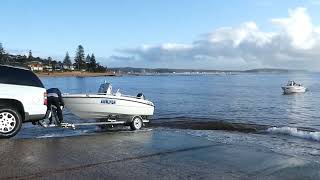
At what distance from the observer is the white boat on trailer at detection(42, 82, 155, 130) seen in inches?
643

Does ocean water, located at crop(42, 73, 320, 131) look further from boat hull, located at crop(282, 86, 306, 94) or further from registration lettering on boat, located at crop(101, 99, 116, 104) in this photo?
registration lettering on boat, located at crop(101, 99, 116, 104)

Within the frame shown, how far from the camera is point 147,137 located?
1429 cm

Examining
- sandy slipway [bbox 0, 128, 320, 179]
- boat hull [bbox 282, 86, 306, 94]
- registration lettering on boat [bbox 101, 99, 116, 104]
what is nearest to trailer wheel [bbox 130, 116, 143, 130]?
registration lettering on boat [bbox 101, 99, 116, 104]

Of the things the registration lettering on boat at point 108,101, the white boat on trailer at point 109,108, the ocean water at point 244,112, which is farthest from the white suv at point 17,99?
the registration lettering on boat at point 108,101

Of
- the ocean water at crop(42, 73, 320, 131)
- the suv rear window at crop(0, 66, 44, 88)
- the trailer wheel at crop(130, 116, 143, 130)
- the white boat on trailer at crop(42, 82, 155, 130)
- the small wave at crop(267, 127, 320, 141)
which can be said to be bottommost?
the ocean water at crop(42, 73, 320, 131)

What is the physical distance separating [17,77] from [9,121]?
1.11 metres

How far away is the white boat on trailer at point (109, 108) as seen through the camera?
16328 millimetres

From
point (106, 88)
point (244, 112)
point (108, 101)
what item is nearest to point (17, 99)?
point (108, 101)

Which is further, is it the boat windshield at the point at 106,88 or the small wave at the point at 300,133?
the small wave at the point at 300,133

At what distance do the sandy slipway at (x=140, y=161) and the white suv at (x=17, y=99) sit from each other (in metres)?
0.59

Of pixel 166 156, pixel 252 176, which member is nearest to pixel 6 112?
pixel 166 156

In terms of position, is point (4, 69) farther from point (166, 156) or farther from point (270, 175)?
point (270, 175)

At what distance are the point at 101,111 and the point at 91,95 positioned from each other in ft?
2.17

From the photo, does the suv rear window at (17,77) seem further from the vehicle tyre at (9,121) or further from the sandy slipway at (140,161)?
the sandy slipway at (140,161)
